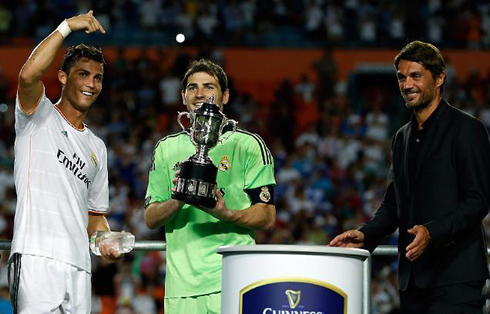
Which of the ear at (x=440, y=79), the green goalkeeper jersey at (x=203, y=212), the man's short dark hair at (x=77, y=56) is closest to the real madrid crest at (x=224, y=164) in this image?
the green goalkeeper jersey at (x=203, y=212)

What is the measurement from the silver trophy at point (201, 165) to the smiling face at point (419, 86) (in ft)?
2.96

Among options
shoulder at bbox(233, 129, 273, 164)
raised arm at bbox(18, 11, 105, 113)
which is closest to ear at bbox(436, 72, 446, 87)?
shoulder at bbox(233, 129, 273, 164)

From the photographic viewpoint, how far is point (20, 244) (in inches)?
160

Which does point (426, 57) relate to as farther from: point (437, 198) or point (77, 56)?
point (77, 56)

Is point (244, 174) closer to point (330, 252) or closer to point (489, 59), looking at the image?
point (330, 252)

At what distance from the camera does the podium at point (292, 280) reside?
3377 mm

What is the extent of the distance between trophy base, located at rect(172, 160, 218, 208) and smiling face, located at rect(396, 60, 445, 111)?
1024 mm

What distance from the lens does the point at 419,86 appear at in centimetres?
417

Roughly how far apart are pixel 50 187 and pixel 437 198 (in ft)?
5.87

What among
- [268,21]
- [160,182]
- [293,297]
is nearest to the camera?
[293,297]

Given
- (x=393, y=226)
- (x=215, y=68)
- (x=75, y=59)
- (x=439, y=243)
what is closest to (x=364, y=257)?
(x=439, y=243)

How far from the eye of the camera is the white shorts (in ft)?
13.2

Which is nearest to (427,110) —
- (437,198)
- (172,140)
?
(437,198)

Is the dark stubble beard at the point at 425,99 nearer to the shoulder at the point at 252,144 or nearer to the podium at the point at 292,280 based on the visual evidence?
the shoulder at the point at 252,144
